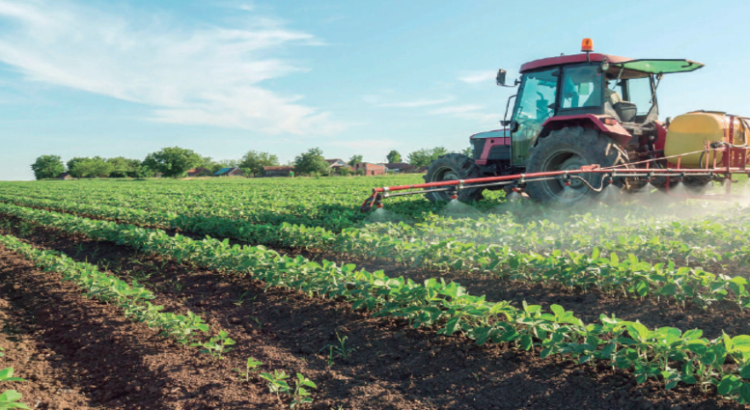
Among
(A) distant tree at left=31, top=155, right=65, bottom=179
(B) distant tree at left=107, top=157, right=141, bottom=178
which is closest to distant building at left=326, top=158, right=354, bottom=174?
(B) distant tree at left=107, top=157, right=141, bottom=178

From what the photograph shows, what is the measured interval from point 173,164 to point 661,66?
71379 mm

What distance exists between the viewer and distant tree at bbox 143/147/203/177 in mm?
69125

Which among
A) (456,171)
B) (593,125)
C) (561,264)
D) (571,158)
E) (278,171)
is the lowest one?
(561,264)

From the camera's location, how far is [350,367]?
2.96 meters

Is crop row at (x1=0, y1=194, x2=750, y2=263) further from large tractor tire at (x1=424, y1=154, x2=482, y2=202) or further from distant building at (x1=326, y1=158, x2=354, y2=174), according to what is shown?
distant building at (x1=326, y1=158, x2=354, y2=174)

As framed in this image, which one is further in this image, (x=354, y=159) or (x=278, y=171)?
(x=354, y=159)

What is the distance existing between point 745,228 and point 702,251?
1.21 metres

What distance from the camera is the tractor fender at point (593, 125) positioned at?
22.0 feet

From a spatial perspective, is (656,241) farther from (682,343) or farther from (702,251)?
(682,343)

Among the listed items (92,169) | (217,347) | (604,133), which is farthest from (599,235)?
(92,169)

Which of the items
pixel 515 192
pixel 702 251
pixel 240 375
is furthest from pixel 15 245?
pixel 702 251

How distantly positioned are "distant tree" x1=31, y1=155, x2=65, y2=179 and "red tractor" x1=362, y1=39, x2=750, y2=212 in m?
106

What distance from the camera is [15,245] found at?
23.9ft

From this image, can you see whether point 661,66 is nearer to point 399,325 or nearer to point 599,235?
point 599,235
